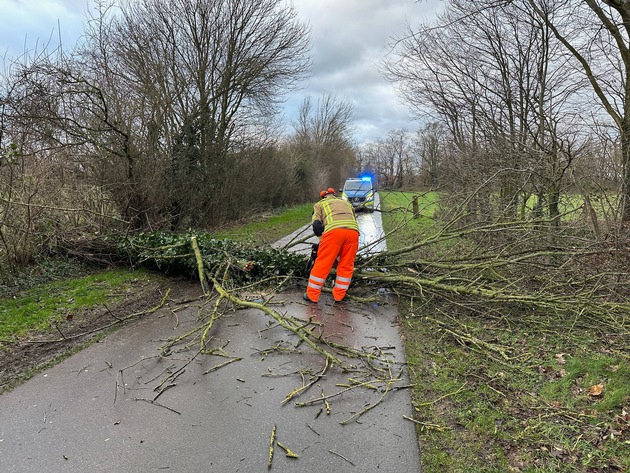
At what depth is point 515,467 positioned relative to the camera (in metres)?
2.57

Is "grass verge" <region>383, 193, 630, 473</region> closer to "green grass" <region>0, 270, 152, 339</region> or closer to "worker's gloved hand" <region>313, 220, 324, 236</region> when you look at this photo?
"worker's gloved hand" <region>313, 220, 324, 236</region>

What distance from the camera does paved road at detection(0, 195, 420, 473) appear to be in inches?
106

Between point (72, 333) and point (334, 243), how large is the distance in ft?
11.8

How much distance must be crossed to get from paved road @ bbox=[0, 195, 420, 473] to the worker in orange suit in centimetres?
134

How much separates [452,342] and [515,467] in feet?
6.75

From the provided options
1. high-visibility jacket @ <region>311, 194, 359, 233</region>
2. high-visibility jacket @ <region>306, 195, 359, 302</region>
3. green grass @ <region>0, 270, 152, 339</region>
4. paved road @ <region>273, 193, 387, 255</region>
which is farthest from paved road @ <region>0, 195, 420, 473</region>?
paved road @ <region>273, 193, 387, 255</region>

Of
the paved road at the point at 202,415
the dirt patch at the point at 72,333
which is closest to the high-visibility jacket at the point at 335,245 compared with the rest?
the paved road at the point at 202,415

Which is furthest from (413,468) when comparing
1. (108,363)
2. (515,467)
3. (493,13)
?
(493,13)

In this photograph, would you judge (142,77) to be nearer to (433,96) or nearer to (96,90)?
(96,90)

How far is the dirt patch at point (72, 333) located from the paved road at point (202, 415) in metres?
0.24

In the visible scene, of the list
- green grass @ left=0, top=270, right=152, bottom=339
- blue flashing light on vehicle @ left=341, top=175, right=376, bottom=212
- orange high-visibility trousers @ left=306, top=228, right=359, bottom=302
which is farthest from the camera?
blue flashing light on vehicle @ left=341, top=175, right=376, bottom=212

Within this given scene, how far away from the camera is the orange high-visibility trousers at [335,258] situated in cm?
589

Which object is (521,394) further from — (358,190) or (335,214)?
(358,190)

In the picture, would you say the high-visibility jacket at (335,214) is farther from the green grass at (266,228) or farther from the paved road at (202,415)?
the green grass at (266,228)
